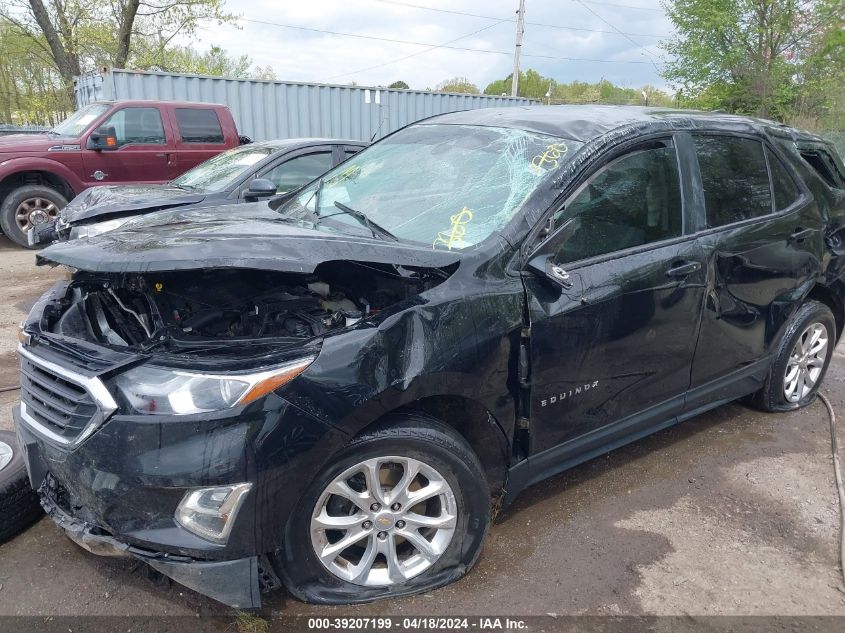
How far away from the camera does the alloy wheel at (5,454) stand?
2812 millimetres

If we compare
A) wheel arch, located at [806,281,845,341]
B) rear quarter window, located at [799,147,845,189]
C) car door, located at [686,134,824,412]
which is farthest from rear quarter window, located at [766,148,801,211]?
wheel arch, located at [806,281,845,341]

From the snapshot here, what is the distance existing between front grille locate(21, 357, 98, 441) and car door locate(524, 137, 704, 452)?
1.63m

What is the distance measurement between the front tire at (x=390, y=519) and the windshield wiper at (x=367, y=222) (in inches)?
34.4

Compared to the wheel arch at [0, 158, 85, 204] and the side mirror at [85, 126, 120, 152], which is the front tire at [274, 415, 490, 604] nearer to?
the wheel arch at [0, 158, 85, 204]

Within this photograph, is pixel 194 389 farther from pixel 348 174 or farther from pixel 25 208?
pixel 25 208

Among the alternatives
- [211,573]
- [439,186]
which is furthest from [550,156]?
[211,573]

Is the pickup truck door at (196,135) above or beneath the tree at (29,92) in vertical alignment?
beneath

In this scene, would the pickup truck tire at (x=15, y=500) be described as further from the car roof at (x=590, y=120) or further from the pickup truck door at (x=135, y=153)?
the pickup truck door at (x=135, y=153)

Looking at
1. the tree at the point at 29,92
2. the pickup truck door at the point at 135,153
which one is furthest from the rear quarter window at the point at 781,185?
the tree at the point at 29,92

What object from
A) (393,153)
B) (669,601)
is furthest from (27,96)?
(669,601)

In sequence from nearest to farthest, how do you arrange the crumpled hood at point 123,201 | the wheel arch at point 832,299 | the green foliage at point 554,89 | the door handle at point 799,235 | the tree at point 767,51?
1. the door handle at point 799,235
2. the wheel arch at point 832,299
3. the crumpled hood at point 123,201
4. the tree at point 767,51
5. the green foliage at point 554,89

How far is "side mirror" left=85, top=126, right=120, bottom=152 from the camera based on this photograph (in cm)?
888

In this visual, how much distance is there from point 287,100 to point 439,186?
12047mm

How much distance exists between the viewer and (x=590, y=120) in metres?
3.07
